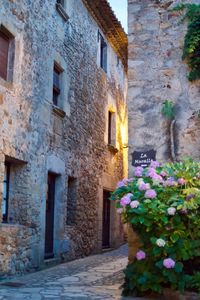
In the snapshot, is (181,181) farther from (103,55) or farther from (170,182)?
(103,55)

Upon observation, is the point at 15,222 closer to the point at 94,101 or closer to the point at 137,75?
the point at 137,75

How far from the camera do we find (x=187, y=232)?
4652 millimetres

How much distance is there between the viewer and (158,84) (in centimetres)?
625

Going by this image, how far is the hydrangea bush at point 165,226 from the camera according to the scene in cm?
454

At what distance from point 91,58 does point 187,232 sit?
7.84m

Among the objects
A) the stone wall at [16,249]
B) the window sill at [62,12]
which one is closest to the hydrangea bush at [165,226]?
the stone wall at [16,249]

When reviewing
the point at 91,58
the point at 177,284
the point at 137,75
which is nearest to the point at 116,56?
the point at 91,58

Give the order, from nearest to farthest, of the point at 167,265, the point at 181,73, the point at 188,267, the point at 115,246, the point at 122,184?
the point at 167,265 < the point at 188,267 < the point at 122,184 < the point at 181,73 < the point at 115,246

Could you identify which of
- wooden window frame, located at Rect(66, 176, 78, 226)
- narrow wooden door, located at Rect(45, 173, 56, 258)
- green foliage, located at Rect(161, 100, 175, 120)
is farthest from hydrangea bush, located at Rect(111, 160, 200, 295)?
wooden window frame, located at Rect(66, 176, 78, 226)

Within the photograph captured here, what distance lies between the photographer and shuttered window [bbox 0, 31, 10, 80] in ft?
23.4

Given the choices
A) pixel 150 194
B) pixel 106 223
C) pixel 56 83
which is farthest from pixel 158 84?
pixel 106 223

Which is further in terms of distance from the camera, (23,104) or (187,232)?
(23,104)

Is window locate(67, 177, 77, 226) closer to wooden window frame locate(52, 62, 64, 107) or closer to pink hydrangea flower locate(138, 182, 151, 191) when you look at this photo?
wooden window frame locate(52, 62, 64, 107)

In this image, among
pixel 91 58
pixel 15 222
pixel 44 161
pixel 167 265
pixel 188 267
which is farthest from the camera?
pixel 91 58
